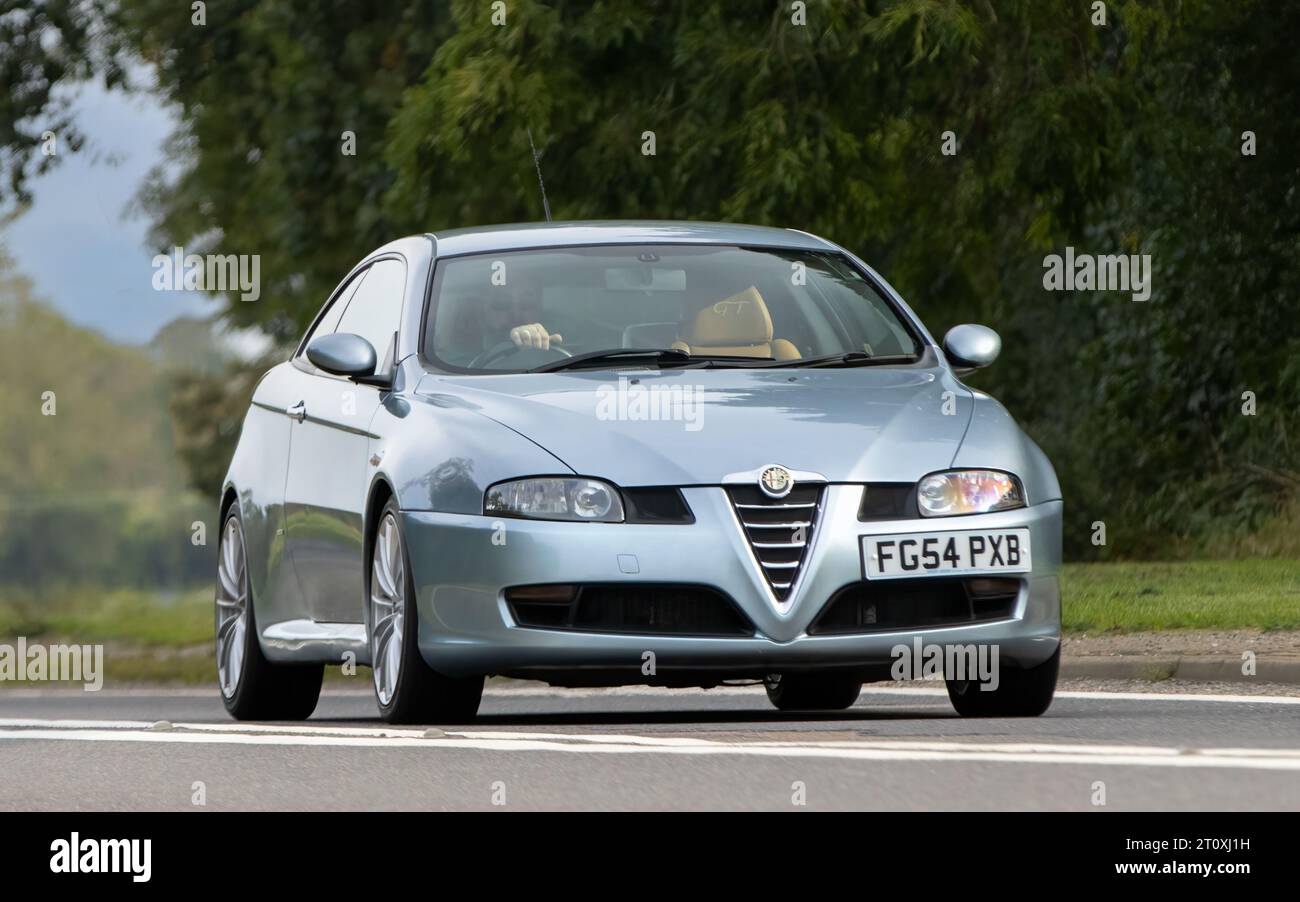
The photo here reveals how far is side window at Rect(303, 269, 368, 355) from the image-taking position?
40.6 ft

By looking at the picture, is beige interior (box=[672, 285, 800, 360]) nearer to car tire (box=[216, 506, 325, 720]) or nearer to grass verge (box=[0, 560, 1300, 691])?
car tire (box=[216, 506, 325, 720])

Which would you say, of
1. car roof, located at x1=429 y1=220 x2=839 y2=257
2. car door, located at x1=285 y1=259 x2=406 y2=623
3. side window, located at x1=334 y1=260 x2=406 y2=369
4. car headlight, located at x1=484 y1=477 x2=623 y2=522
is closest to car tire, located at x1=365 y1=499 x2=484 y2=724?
car door, located at x1=285 y1=259 x2=406 y2=623

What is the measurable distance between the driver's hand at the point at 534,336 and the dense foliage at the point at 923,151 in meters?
10.5

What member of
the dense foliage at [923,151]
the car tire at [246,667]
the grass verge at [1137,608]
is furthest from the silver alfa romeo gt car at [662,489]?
the dense foliage at [923,151]

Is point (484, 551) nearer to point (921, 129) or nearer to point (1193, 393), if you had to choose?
point (921, 129)

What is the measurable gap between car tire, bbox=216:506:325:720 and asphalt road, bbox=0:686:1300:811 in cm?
30

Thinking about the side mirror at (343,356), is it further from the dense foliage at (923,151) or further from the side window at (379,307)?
the dense foliage at (923,151)

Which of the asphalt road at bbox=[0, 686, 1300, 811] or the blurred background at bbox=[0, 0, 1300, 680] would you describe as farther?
the blurred background at bbox=[0, 0, 1300, 680]

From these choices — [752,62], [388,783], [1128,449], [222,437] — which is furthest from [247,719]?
[222,437]

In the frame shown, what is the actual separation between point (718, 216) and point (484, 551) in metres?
13.3

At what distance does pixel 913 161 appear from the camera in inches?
988

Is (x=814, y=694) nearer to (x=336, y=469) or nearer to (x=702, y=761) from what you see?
(x=336, y=469)
